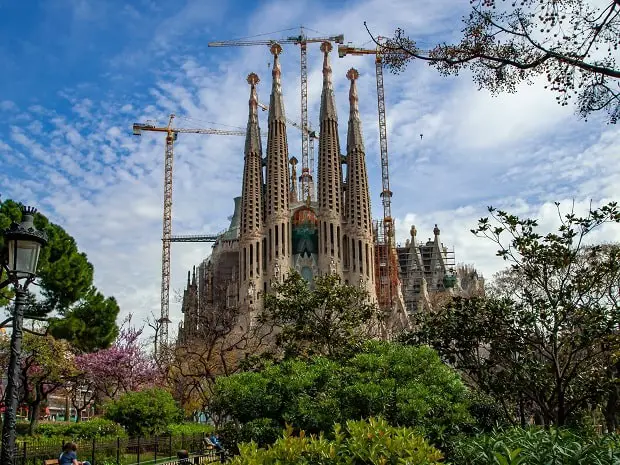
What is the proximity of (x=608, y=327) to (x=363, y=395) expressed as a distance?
6.05m

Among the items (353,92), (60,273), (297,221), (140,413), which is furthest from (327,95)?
(140,413)

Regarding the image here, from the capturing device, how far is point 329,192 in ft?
204

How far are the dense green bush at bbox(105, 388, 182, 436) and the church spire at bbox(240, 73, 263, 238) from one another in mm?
40609

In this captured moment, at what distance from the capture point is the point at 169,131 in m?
84.6

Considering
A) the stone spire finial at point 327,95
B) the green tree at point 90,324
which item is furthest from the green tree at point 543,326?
the stone spire finial at point 327,95

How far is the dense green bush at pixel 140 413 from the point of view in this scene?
20.5 metres

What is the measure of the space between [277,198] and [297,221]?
13.5 ft

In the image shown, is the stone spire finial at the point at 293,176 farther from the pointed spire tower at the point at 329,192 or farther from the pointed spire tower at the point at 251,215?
the pointed spire tower at the point at 329,192

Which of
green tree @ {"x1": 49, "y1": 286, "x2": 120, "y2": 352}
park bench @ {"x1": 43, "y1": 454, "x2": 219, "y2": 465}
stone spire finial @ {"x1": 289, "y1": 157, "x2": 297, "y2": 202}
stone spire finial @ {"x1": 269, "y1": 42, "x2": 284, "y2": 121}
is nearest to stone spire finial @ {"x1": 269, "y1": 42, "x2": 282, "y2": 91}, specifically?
stone spire finial @ {"x1": 269, "y1": 42, "x2": 284, "y2": 121}

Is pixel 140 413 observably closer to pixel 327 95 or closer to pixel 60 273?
pixel 60 273

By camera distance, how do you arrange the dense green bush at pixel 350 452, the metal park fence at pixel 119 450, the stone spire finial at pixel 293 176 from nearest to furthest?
the dense green bush at pixel 350 452, the metal park fence at pixel 119 450, the stone spire finial at pixel 293 176

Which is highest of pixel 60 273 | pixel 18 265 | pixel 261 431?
pixel 60 273

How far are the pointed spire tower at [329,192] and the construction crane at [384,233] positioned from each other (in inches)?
288

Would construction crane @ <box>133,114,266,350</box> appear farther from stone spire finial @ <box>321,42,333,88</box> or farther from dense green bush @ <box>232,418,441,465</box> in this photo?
dense green bush @ <box>232,418,441,465</box>
